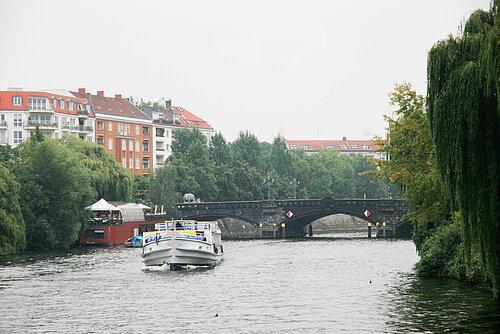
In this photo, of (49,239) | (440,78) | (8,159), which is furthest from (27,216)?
(440,78)

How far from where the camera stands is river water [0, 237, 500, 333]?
1296 inches

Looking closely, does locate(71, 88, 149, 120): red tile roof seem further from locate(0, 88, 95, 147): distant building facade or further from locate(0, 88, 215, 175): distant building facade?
locate(0, 88, 95, 147): distant building facade

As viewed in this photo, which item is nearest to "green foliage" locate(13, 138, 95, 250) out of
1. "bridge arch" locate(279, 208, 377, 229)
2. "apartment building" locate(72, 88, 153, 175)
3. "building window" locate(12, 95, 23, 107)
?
"bridge arch" locate(279, 208, 377, 229)

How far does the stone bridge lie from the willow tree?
85.8 metres

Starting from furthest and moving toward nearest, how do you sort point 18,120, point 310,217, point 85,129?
point 85,129 < point 18,120 < point 310,217

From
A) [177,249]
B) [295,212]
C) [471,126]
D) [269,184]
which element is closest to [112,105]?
[269,184]

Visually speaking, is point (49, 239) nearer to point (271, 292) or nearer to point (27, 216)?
point (27, 216)

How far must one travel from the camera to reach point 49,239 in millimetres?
83188

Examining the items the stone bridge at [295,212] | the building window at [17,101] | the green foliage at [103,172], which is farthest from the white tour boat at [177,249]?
the building window at [17,101]

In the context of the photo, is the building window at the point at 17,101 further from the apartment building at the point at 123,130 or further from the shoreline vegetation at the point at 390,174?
the shoreline vegetation at the point at 390,174

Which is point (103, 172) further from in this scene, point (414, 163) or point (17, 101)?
point (414, 163)

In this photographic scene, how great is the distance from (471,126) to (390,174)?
2696 centimetres

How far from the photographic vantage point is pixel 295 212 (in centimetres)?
11969

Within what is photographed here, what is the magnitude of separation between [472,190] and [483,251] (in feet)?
7.22
